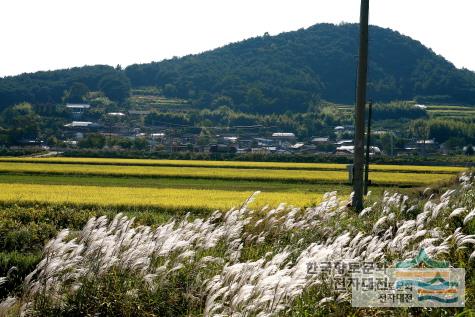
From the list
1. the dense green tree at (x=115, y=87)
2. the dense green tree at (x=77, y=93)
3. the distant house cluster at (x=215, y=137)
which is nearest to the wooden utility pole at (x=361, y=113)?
the distant house cluster at (x=215, y=137)

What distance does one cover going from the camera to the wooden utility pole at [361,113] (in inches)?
670

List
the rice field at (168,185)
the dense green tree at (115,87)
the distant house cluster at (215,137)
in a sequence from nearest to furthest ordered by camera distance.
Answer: the rice field at (168,185) → the distant house cluster at (215,137) → the dense green tree at (115,87)

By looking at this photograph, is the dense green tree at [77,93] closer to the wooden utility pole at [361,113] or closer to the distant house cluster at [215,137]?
the distant house cluster at [215,137]

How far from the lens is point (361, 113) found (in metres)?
17.1

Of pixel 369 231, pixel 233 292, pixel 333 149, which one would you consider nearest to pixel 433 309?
pixel 233 292

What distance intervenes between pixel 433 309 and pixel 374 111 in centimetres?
14461

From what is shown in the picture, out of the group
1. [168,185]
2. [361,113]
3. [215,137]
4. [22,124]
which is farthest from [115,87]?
[361,113]

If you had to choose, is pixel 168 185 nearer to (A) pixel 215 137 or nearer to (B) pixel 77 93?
(A) pixel 215 137

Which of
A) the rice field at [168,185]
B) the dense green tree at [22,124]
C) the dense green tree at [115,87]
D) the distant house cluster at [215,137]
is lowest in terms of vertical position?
the distant house cluster at [215,137]

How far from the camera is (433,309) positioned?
8195 mm

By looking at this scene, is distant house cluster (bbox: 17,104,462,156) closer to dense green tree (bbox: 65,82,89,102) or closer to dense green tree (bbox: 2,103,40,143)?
dense green tree (bbox: 2,103,40,143)

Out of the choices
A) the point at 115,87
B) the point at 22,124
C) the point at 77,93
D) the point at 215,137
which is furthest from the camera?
the point at 115,87

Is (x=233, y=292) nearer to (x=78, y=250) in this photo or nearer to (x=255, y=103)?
(x=78, y=250)

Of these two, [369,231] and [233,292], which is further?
[369,231]
